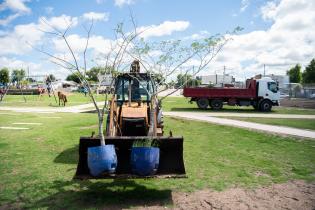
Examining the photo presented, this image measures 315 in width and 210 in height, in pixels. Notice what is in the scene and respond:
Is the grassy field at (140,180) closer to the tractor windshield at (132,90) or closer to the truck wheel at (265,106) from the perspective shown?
the tractor windshield at (132,90)

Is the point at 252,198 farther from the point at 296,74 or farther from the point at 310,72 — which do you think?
the point at 296,74

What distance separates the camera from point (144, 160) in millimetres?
5820

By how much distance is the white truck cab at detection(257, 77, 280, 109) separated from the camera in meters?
27.0

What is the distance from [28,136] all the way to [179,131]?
20.4 feet

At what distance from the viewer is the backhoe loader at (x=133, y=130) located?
6238 mm

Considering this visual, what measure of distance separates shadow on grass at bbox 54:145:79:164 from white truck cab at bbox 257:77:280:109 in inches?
791

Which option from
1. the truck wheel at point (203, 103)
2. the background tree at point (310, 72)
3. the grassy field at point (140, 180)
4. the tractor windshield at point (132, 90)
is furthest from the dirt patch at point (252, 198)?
the background tree at point (310, 72)

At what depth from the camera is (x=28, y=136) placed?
42.0 ft

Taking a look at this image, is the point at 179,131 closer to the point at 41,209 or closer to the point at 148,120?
the point at 148,120

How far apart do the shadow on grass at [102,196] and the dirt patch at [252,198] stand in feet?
1.10

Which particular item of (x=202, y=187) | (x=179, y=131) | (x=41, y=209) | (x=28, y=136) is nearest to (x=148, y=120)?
(x=202, y=187)

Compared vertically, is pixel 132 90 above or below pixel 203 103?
above

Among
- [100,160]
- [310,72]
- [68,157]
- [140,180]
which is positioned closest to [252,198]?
[140,180]

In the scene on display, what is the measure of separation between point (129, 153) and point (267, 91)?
2280 cm
